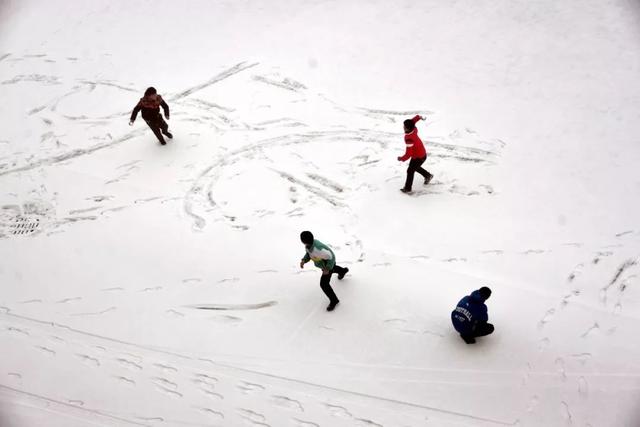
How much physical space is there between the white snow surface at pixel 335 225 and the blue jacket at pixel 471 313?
48 cm

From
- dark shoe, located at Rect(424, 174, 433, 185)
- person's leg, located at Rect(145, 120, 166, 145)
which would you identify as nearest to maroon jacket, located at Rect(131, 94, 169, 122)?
person's leg, located at Rect(145, 120, 166, 145)

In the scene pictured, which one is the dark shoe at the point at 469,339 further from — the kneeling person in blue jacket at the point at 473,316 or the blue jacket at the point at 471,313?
the blue jacket at the point at 471,313

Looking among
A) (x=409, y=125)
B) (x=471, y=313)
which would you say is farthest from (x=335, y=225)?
(x=471, y=313)

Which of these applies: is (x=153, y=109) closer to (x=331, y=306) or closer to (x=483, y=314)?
(x=331, y=306)

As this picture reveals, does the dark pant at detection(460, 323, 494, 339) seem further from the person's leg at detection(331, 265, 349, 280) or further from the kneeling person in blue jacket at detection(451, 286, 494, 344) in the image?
the person's leg at detection(331, 265, 349, 280)

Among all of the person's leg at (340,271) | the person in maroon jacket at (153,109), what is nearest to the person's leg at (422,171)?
the person's leg at (340,271)

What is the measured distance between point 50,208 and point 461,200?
674cm

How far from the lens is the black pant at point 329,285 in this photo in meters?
4.66

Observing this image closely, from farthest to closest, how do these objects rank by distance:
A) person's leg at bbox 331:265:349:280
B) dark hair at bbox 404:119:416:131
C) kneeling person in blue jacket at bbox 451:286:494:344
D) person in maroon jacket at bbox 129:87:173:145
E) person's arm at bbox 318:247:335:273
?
person in maroon jacket at bbox 129:87:173:145 < dark hair at bbox 404:119:416:131 < person's leg at bbox 331:265:349:280 < person's arm at bbox 318:247:335:273 < kneeling person in blue jacket at bbox 451:286:494:344

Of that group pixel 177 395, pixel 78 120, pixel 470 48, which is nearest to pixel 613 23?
pixel 470 48

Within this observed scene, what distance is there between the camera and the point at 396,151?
6.82 metres

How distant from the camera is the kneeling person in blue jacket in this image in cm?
409

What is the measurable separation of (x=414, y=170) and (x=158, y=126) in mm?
4510

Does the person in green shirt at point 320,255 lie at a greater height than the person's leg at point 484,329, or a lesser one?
greater
